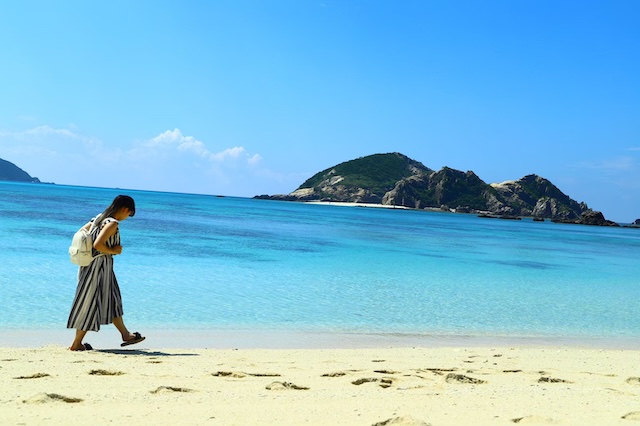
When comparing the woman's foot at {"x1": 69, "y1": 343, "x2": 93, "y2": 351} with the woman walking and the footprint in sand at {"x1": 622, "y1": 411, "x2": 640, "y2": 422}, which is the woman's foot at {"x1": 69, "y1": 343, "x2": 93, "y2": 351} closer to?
the woman walking

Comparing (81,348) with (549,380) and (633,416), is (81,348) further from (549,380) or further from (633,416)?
(633,416)

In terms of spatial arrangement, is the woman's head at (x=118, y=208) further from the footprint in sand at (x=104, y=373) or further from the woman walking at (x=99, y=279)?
the footprint in sand at (x=104, y=373)

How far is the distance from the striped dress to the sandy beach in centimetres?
42

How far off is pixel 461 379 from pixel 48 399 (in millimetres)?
4367

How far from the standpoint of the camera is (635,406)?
17.9ft

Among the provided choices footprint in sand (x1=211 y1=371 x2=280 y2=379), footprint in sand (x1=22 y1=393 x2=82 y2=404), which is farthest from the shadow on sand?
footprint in sand (x1=22 y1=393 x2=82 y2=404)

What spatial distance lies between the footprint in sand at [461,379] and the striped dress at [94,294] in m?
4.53

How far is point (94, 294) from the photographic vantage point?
7.68 m

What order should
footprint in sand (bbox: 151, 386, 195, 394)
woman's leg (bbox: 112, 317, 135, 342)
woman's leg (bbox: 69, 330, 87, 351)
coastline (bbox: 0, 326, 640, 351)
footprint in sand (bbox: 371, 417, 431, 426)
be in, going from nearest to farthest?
footprint in sand (bbox: 371, 417, 431, 426) < footprint in sand (bbox: 151, 386, 195, 394) < woman's leg (bbox: 69, 330, 87, 351) < woman's leg (bbox: 112, 317, 135, 342) < coastline (bbox: 0, 326, 640, 351)

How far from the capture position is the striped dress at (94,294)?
758 centimetres

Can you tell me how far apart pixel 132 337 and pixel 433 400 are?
4.53m

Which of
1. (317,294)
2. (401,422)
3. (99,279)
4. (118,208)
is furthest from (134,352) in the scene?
(317,294)

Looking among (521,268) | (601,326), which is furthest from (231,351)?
(521,268)

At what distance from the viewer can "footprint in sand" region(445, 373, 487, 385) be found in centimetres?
662
